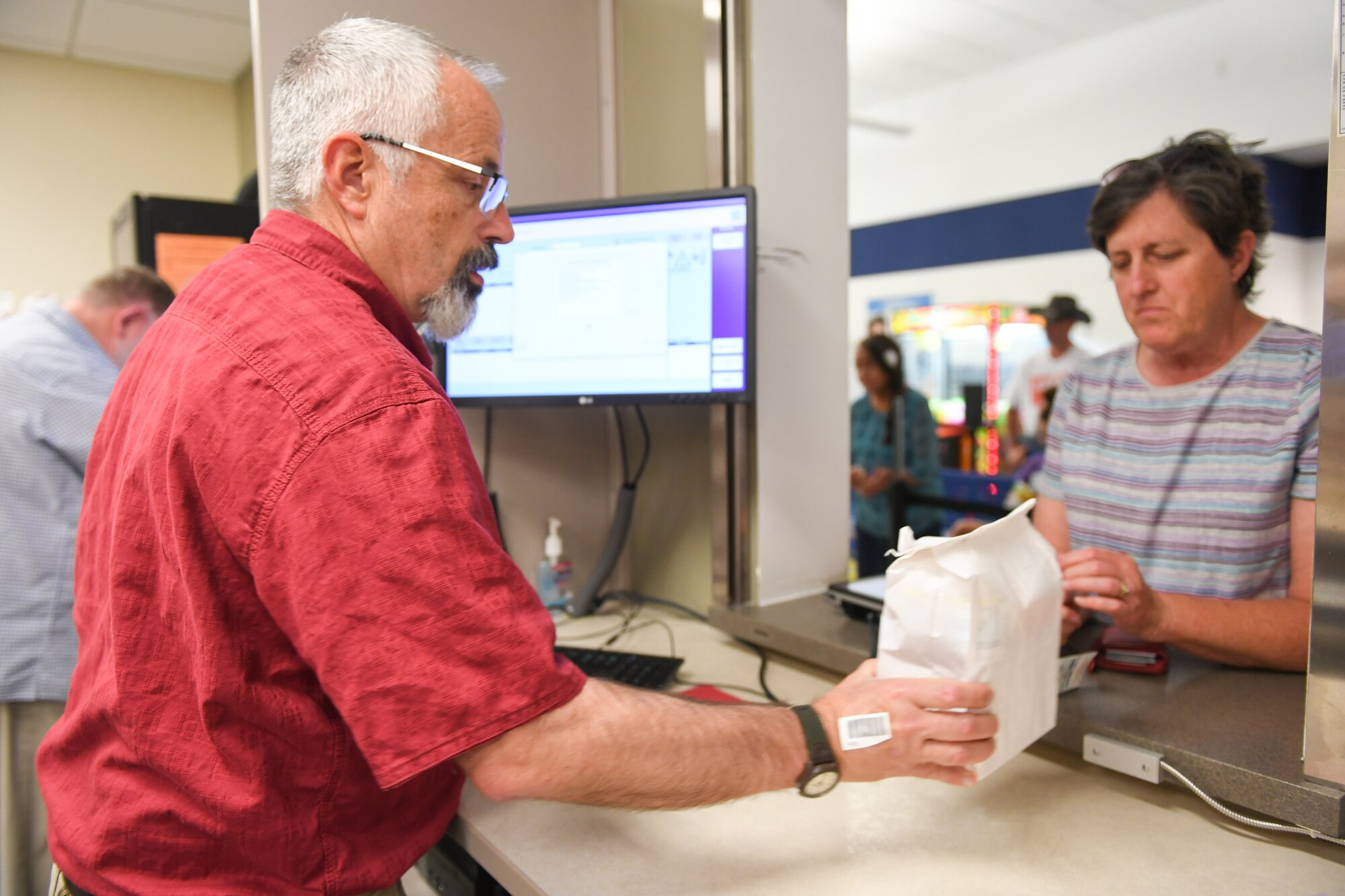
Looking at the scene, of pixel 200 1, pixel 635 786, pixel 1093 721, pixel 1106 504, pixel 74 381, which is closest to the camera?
pixel 635 786

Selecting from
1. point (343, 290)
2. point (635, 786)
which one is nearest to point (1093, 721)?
point (635, 786)

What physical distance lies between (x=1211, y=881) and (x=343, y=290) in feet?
3.11

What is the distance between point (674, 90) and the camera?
1680mm

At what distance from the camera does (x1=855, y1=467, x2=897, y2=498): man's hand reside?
363 cm

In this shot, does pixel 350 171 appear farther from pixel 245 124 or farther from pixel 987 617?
pixel 245 124

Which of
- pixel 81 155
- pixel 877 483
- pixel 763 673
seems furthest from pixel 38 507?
pixel 81 155

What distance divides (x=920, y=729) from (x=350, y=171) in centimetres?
77

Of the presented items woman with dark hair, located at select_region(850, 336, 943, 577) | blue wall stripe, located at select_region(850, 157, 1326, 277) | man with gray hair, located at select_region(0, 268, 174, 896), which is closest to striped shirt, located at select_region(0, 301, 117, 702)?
man with gray hair, located at select_region(0, 268, 174, 896)

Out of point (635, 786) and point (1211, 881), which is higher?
point (635, 786)

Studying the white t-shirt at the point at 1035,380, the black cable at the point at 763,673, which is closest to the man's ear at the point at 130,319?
the black cable at the point at 763,673

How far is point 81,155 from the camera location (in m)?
4.65

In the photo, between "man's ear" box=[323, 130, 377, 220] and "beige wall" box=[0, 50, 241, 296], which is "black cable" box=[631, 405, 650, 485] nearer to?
"man's ear" box=[323, 130, 377, 220]

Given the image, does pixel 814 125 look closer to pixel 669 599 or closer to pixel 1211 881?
pixel 669 599

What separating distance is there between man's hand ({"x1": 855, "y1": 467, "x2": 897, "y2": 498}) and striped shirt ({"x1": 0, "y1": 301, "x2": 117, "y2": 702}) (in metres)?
2.80
